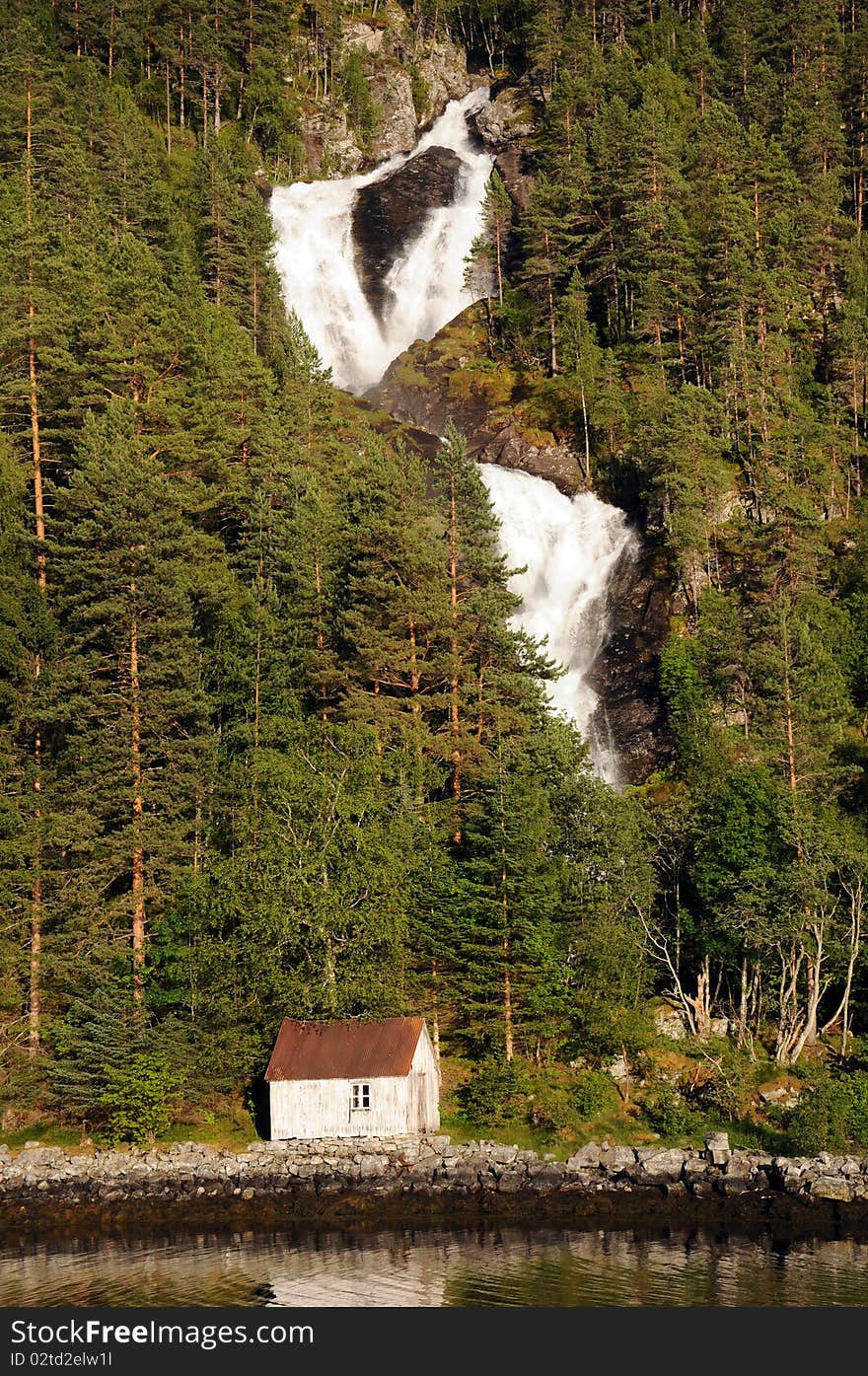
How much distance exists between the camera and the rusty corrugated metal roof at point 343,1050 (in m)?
42.1

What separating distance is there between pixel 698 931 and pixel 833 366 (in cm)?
4865

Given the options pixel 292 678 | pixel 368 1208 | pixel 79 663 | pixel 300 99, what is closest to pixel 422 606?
pixel 292 678

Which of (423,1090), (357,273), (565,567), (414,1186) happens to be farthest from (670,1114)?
(357,273)

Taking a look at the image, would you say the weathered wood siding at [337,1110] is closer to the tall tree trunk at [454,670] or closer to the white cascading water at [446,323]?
the tall tree trunk at [454,670]

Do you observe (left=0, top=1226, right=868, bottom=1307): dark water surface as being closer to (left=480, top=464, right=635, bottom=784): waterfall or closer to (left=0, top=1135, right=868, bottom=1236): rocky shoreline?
(left=0, top=1135, right=868, bottom=1236): rocky shoreline

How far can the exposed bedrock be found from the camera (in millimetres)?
116125

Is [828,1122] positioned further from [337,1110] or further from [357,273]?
[357,273]

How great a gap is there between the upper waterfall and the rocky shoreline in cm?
7400

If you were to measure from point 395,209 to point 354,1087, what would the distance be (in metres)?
96.7

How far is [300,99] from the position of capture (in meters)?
136

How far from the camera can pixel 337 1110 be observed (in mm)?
42375

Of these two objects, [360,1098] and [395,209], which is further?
[395,209]

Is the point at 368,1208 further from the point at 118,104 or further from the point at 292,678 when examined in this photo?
the point at 118,104

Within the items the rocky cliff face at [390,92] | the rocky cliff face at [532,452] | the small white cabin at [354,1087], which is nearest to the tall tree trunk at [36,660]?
the small white cabin at [354,1087]
